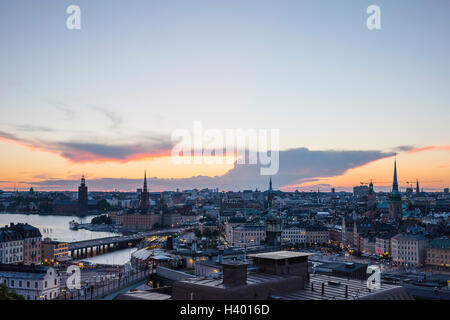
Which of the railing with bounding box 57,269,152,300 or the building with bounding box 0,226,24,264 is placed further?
the building with bounding box 0,226,24,264

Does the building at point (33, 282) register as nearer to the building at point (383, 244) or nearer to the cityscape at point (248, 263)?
the cityscape at point (248, 263)

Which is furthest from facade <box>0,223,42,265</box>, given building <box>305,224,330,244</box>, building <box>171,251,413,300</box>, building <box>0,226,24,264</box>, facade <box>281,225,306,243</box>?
building <box>305,224,330,244</box>

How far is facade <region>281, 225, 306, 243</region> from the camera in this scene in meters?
60.6

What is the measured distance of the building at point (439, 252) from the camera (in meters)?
41.8

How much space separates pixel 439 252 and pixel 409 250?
2395 millimetres

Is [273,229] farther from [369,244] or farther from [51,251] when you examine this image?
[51,251]

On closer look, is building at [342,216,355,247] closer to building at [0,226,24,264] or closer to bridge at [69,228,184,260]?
bridge at [69,228,184,260]

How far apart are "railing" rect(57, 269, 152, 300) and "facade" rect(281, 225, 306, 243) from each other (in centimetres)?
3153

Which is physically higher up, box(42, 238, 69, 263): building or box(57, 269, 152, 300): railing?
box(57, 269, 152, 300): railing

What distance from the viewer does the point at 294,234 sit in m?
61.1

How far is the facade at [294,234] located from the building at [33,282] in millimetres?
38216

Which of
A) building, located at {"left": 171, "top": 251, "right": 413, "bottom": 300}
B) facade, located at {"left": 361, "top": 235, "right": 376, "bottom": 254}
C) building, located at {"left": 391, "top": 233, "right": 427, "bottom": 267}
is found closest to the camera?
building, located at {"left": 171, "top": 251, "right": 413, "bottom": 300}
